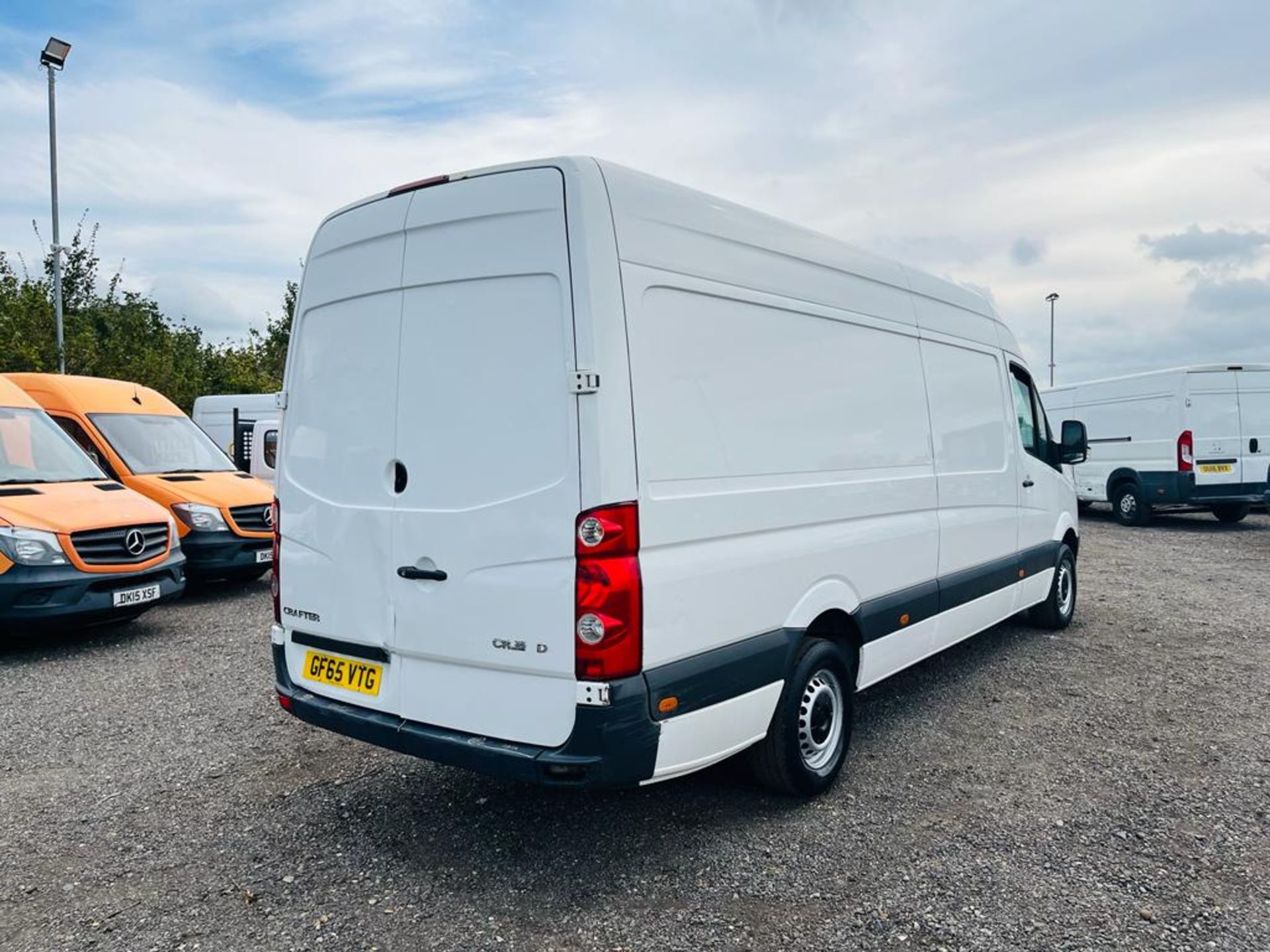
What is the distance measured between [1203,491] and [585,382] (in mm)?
14045

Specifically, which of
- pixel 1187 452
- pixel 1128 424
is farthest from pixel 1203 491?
pixel 1128 424

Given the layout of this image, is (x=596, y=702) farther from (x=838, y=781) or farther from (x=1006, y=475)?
(x=1006, y=475)

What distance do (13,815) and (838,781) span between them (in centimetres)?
376

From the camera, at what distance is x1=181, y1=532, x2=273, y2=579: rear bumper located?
9.10m

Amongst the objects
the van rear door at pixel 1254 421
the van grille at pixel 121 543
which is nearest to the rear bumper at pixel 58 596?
the van grille at pixel 121 543

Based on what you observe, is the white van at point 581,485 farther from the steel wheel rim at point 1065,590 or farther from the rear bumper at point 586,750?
the steel wheel rim at point 1065,590

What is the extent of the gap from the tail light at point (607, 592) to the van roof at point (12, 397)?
7161mm

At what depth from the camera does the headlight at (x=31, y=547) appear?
6.79 metres

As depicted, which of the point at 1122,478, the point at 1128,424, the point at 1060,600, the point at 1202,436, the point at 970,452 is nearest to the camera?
the point at 970,452

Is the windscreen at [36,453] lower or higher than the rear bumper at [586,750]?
higher

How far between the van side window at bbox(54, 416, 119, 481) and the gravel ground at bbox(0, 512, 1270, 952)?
3863 mm

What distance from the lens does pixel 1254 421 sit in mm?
14141

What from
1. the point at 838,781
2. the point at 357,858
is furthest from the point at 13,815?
the point at 838,781

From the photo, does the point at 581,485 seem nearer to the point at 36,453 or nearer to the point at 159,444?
the point at 36,453
